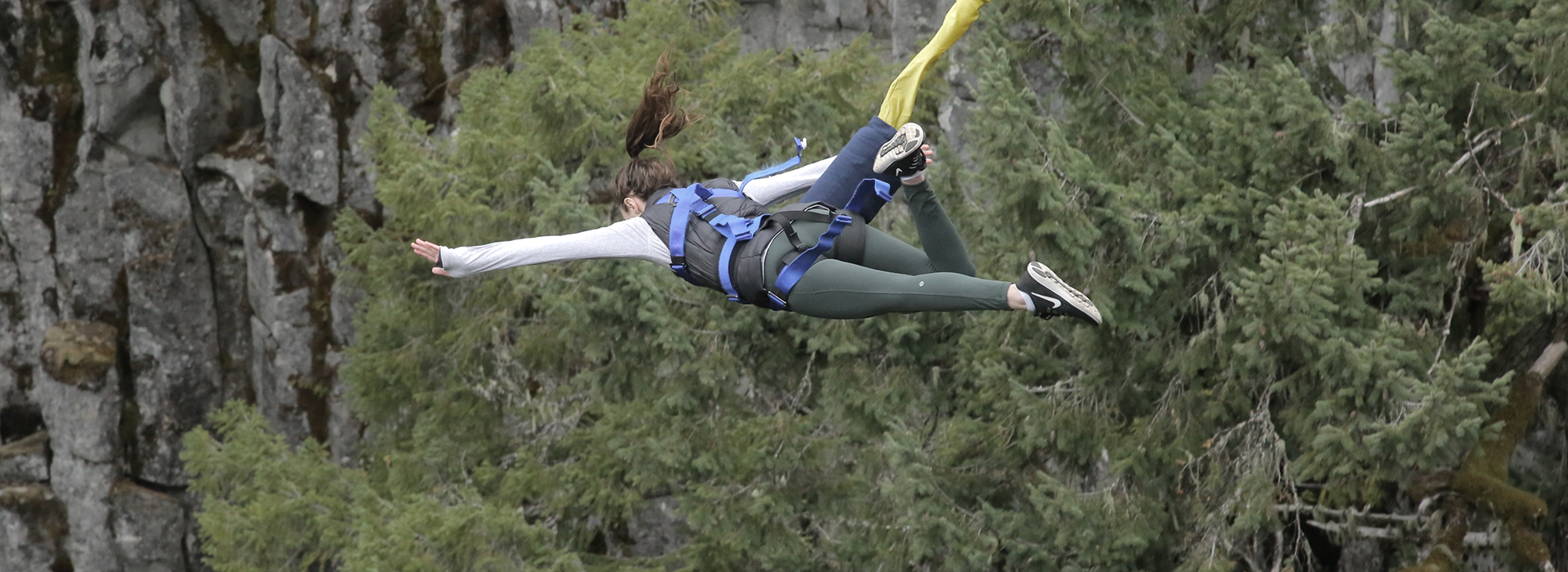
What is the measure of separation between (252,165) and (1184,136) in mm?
15447

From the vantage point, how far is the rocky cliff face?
20391mm

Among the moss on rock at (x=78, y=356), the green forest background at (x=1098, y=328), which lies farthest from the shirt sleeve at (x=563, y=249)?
the moss on rock at (x=78, y=356)

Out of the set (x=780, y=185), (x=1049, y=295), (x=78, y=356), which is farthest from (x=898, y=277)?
(x=78, y=356)

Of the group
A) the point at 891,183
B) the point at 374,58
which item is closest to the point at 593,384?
the point at 891,183

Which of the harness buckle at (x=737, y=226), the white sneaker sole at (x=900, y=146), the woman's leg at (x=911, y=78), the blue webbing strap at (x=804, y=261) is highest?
the woman's leg at (x=911, y=78)

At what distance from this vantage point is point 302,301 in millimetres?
20656

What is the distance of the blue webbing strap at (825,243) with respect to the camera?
5.38 metres

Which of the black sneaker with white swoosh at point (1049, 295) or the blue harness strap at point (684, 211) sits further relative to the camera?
the blue harness strap at point (684, 211)

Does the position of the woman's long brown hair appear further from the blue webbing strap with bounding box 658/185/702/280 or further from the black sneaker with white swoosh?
the black sneaker with white swoosh

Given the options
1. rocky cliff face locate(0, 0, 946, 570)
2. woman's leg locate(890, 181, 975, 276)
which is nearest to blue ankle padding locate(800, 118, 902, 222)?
woman's leg locate(890, 181, 975, 276)

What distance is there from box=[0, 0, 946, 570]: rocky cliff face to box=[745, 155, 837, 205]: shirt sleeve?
15.0m

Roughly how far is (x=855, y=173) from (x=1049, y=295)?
0.99 meters

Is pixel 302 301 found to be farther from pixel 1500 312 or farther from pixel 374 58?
pixel 1500 312

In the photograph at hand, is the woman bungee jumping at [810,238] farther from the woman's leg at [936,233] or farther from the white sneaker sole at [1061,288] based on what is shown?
the white sneaker sole at [1061,288]
